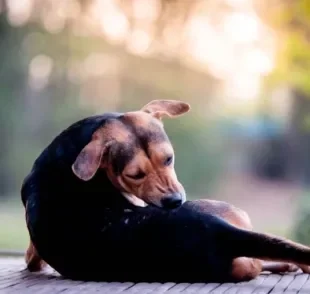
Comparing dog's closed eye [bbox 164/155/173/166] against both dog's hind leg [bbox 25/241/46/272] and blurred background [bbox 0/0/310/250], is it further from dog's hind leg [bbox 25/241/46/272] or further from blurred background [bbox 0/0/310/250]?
blurred background [bbox 0/0/310/250]

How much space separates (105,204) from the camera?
7.38 feet

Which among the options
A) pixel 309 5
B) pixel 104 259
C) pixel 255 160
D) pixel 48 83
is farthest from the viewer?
pixel 48 83

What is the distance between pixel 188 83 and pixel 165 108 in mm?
2874

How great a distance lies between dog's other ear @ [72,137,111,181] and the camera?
2134 millimetres

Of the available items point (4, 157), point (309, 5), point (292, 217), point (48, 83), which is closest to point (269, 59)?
point (309, 5)

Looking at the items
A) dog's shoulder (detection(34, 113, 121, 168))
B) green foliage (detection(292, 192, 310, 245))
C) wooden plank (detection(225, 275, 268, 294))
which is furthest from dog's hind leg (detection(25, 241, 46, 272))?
green foliage (detection(292, 192, 310, 245))

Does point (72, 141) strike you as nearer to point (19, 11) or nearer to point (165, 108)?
point (165, 108)

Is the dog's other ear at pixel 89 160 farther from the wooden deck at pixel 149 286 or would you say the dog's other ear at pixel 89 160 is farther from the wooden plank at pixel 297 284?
the wooden plank at pixel 297 284

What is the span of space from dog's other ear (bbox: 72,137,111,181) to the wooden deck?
295mm

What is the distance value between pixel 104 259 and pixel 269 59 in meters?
3.14

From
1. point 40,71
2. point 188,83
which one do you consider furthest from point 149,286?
point 40,71

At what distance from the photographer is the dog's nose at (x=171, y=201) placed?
7.14ft

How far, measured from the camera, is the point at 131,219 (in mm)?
2164

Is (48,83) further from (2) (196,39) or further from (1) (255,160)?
(1) (255,160)
